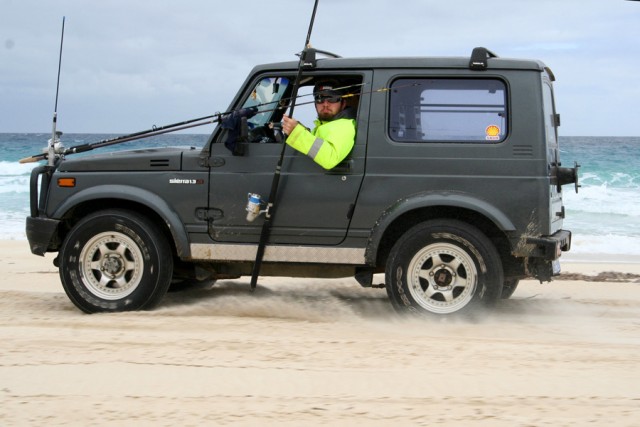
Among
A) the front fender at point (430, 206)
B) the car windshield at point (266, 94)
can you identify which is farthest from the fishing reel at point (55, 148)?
the front fender at point (430, 206)

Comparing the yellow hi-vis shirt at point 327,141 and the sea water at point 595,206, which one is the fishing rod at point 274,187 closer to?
the yellow hi-vis shirt at point 327,141

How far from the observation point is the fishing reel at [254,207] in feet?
20.2

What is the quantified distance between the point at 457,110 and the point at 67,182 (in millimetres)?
3024

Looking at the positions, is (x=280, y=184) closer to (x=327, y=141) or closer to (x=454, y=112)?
(x=327, y=141)

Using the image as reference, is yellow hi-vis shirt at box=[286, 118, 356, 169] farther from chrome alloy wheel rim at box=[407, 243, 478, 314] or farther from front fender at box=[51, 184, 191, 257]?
front fender at box=[51, 184, 191, 257]

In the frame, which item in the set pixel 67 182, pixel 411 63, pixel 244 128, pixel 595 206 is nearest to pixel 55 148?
pixel 67 182

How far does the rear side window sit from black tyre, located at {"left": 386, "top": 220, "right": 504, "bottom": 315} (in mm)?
644

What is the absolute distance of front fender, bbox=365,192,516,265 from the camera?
595cm

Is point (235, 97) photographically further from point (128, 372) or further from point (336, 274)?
point (128, 372)

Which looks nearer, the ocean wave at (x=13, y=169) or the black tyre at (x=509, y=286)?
the black tyre at (x=509, y=286)

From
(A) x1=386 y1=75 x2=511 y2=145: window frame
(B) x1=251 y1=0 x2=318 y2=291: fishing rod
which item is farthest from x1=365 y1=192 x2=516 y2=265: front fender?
(B) x1=251 y1=0 x2=318 y2=291: fishing rod

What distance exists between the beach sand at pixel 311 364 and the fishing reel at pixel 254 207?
2.55ft

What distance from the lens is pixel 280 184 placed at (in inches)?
243

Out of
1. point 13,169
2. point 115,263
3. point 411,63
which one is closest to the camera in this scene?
point 411,63
